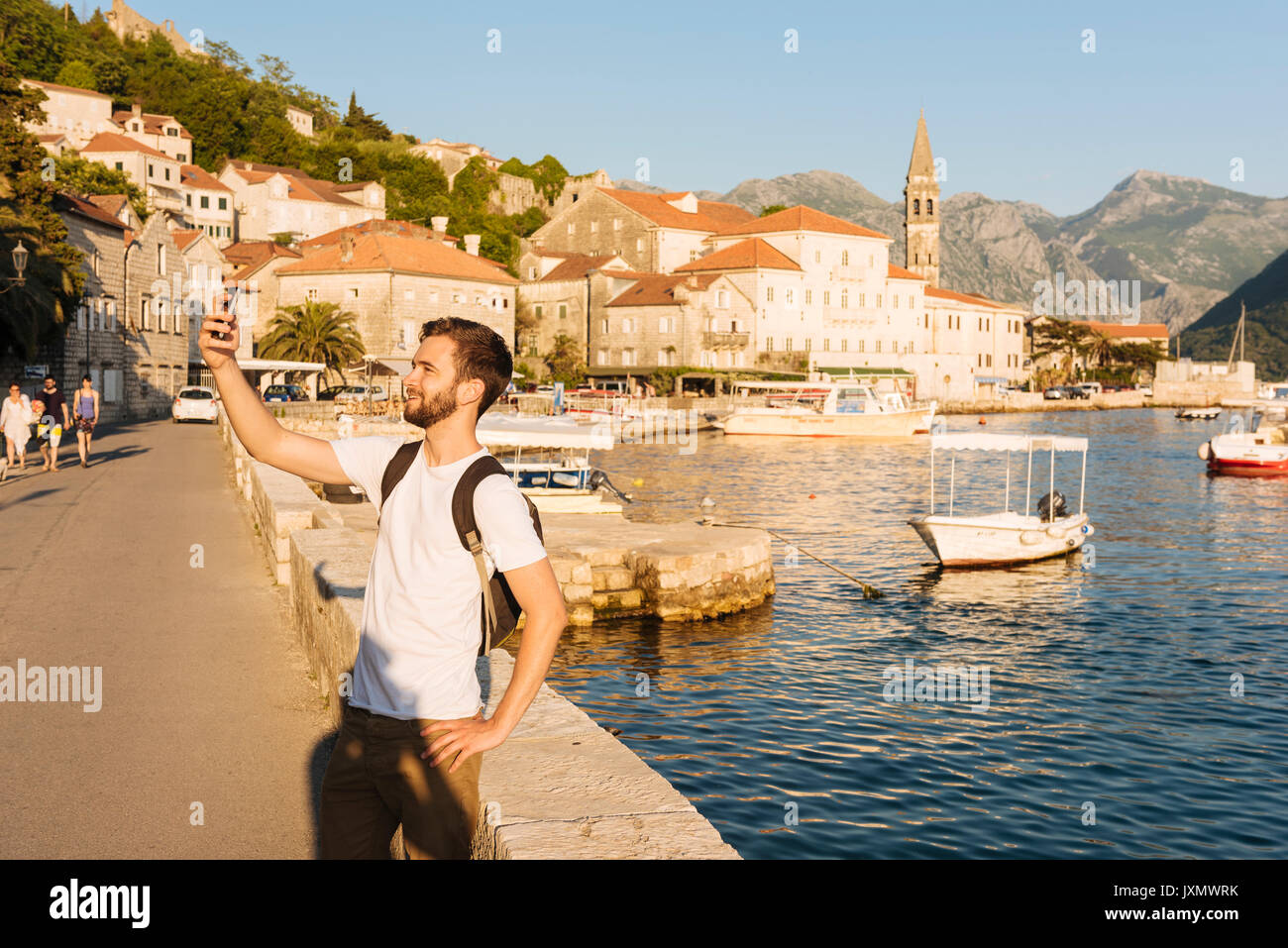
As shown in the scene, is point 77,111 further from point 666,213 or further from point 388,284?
point 666,213

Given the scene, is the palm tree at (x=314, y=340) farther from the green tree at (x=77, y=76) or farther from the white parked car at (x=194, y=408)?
the green tree at (x=77, y=76)

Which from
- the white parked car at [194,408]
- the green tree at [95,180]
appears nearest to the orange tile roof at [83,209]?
the white parked car at [194,408]

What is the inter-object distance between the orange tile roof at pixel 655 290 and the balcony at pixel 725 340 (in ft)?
13.2

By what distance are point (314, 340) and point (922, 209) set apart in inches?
3484

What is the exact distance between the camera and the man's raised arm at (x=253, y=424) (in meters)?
3.46

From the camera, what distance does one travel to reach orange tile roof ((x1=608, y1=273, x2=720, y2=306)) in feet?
307

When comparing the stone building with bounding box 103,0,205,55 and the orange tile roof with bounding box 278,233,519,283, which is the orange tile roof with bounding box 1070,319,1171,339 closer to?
the orange tile roof with bounding box 278,233,519,283

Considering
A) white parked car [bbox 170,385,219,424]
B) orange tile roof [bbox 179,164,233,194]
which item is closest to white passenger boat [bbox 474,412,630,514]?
white parked car [bbox 170,385,219,424]

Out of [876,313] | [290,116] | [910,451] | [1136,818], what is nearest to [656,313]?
[876,313]

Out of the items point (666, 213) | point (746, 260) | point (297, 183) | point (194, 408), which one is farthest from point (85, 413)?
point (297, 183)

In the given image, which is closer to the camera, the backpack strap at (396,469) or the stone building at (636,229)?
the backpack strap at (396,469)

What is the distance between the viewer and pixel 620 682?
48.8 ft
